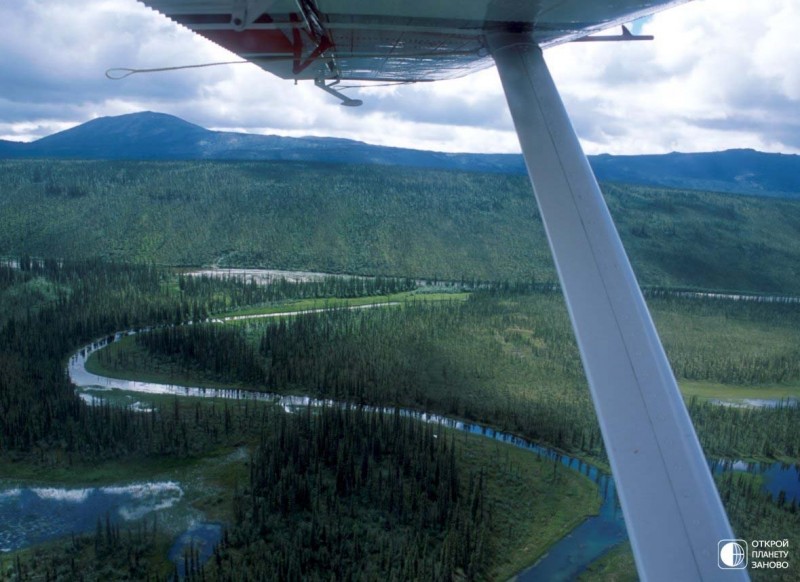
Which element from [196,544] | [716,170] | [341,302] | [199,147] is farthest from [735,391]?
[199,147]

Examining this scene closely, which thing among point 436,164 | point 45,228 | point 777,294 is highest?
point 436,164

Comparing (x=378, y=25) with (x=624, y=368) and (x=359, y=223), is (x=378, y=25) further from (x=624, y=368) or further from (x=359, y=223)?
(x=359, y=223)

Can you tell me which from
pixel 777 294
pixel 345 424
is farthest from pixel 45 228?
pixel 777 294

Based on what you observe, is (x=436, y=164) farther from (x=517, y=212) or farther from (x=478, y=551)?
(x=478, y=551)

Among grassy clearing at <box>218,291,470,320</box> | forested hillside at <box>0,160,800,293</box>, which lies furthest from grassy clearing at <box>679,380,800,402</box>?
forested hillside at <box>0,160,800,293</box>

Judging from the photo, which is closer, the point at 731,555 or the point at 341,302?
the point at 731,555

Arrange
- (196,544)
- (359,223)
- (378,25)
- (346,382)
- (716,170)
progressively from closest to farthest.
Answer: (378,25)
(196,544)
(346,382)
(359,223)
(716,170)

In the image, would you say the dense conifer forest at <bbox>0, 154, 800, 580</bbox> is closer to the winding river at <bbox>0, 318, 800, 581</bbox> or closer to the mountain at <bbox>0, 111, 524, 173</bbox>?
the winding river at <bbox>0, 318, 800, 581</bbox>

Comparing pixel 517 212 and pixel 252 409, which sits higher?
pixel 517 212
